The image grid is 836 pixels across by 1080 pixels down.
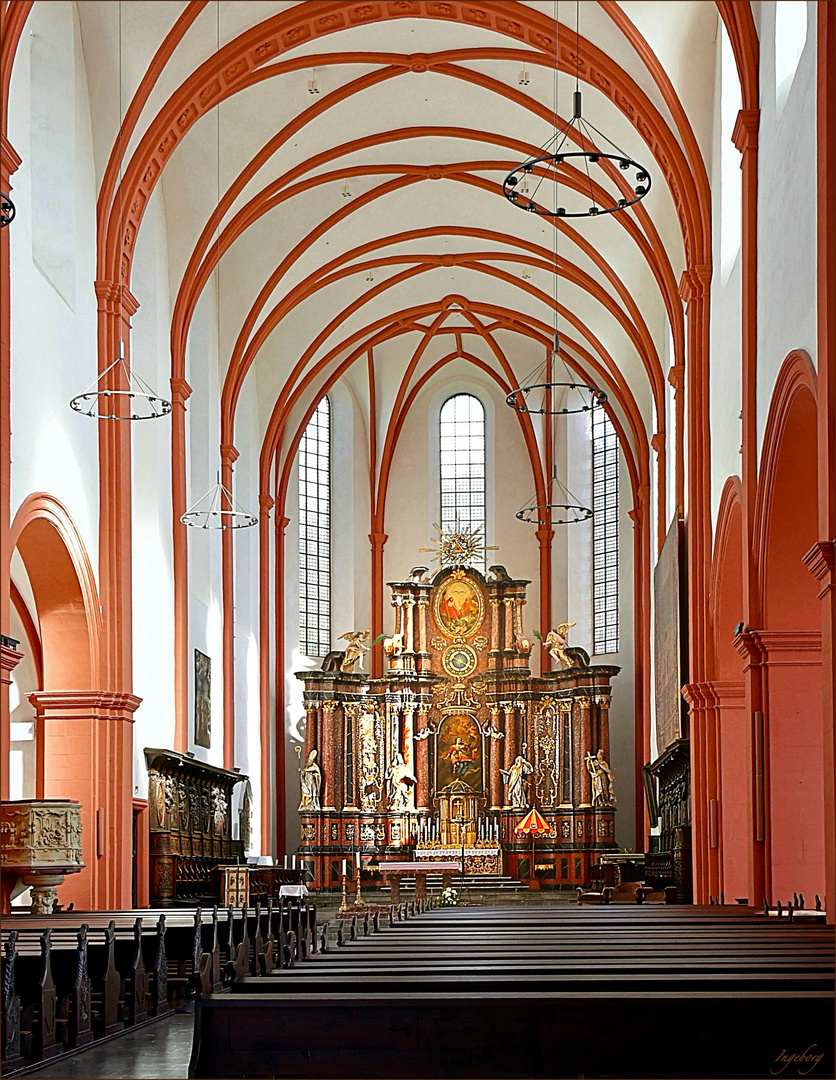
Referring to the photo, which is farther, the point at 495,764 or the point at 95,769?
the point at 495,764

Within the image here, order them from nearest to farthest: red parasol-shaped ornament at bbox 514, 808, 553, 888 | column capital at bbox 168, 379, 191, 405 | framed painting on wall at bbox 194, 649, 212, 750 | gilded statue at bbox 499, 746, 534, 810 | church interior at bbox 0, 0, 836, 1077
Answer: church interior at bbox 0, 0, 836, 1077, column capital at bbox 168, 379, 191, 405, framed painting on wall at bbox 194, 649, 212, 750, red parasol-shaped ornament at bbox 514, 808, 553, 888, gilded statue at bbox 499, 746, 534, 810

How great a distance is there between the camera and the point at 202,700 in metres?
24.9

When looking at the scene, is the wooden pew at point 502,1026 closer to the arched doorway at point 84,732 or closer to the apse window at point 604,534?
the arched doorway at point 84,732

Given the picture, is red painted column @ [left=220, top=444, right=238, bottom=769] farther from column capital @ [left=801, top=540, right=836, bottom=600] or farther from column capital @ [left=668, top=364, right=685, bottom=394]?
column capital @ [left=801, top=540, right=836, bottom=600]

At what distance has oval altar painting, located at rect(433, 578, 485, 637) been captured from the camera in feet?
107

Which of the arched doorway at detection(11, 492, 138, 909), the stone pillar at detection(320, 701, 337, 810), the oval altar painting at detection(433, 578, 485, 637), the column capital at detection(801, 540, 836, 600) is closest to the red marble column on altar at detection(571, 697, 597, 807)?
the oval altar painting at detection(433, 578, 485, 637)

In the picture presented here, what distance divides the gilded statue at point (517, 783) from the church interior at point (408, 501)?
2.7 inches

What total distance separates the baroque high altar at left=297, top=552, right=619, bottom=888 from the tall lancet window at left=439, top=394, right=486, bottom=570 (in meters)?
2.20

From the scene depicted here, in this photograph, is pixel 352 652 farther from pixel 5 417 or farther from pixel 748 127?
pixel 748 127

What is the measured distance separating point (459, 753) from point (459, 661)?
210cm

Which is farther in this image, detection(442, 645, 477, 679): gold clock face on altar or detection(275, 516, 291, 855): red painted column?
detection(442, 645, 477, 679): gold clock face on altar

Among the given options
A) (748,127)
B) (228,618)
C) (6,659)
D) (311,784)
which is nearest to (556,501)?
(311,784)

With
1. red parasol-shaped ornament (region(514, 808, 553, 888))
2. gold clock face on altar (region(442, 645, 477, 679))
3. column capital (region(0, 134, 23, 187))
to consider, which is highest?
column capital (region(0, 134, 23, 187))

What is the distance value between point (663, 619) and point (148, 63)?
12211 millimetres
